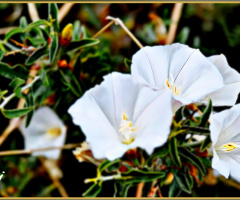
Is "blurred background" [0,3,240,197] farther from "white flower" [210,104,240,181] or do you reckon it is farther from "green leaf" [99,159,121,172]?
Result: "white flower" [210,104,240,181]

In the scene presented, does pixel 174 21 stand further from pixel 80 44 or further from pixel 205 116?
pixel 205 116

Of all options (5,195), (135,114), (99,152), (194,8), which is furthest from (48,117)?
(194,8)

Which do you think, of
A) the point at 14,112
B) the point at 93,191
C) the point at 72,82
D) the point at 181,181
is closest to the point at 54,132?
the point at 72,82

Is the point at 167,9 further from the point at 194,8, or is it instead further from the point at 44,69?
the point at 44,69

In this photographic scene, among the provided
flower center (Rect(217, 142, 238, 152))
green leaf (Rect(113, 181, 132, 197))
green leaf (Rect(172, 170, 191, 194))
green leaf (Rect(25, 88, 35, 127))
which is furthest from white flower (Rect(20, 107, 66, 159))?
flower center (Rect(217, 142, 238, 152))

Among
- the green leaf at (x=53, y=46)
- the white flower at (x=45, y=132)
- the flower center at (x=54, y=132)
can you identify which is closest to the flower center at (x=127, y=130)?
the green leaf at (x=53, y=46)

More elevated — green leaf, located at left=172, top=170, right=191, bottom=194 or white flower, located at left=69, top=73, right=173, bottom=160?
white flower, located at left=69, top=73, right=173, bottom=160
